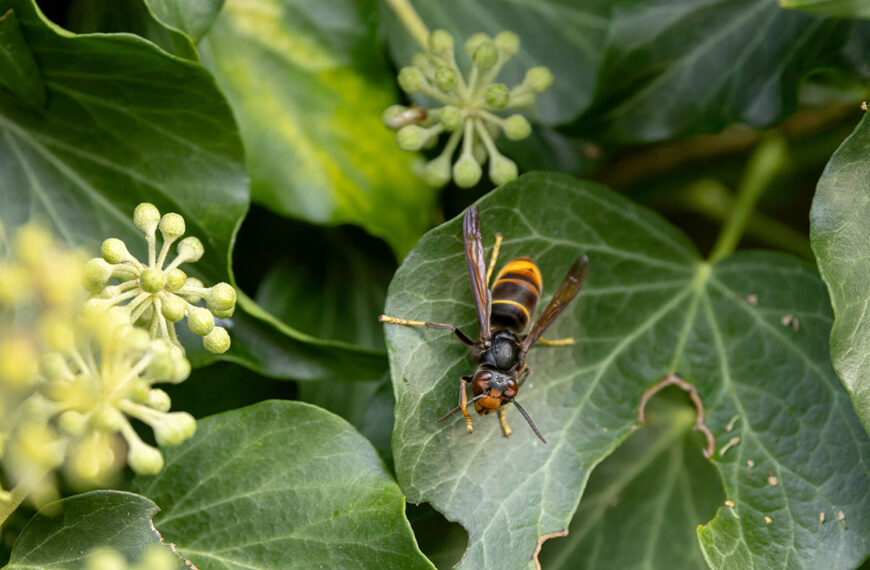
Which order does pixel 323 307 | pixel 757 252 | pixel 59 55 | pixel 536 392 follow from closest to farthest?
pixel 59 55 → pixel 536 392 → pixel 757 252 → pixel 323 307

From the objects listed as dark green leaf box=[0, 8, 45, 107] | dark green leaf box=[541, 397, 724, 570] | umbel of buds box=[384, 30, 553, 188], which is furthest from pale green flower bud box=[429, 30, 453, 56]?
dark green leaf box=[541, 397, 724, 570]

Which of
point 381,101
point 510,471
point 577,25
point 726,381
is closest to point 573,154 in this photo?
point 577,25

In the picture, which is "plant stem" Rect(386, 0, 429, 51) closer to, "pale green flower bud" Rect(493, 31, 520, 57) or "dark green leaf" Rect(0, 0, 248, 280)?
"pale green flower bud" Rect(493, 31, 520, 57)

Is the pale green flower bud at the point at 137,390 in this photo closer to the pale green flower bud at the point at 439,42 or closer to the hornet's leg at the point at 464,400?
the hornet's leg at the point at 464,400

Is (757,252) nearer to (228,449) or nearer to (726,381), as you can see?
(726,381)

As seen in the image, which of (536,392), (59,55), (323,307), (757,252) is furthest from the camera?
(323,307)

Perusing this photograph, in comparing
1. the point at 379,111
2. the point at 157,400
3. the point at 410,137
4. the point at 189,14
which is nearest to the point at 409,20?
the point at 379,111

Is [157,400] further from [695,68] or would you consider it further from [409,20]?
[695,68]
